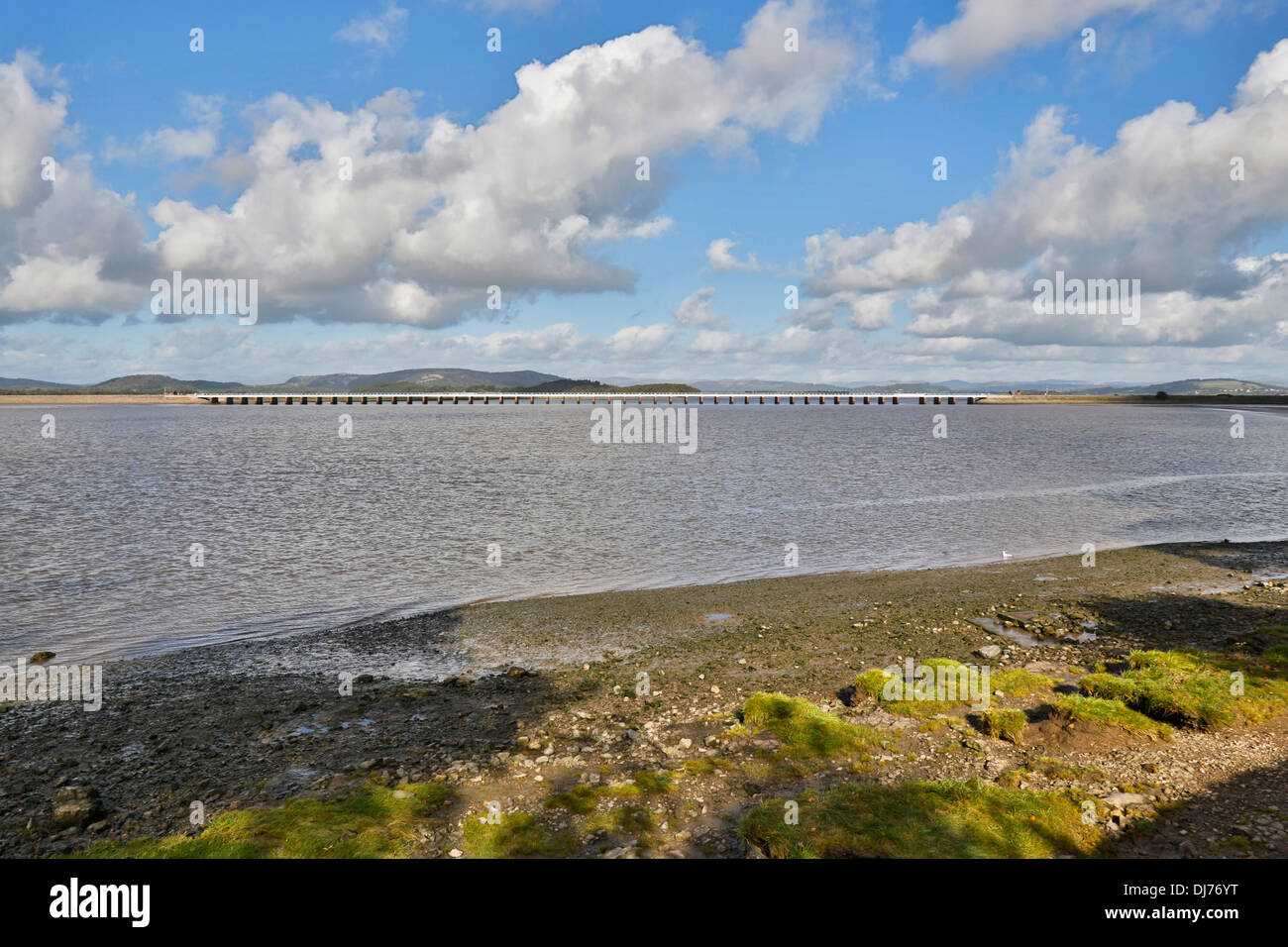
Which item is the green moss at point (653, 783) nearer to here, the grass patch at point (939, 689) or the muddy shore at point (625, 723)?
the muddy shore at point (625, 723)

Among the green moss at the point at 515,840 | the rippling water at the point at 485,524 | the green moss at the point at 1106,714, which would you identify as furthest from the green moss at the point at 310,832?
the rippling water at the point at 485,524

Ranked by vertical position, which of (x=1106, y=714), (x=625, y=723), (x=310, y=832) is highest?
(x=1106, y=714)

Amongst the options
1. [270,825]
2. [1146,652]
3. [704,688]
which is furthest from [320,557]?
[1146,652]

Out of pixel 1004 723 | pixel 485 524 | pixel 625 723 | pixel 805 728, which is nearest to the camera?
pixel 1004 723

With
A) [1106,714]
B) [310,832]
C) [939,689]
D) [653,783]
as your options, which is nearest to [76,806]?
[310,832]

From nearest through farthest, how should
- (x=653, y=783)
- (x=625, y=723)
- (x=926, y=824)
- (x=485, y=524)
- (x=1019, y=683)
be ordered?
(x=926, y=824), (x=653, y=783), (x=625, y=723), (x=1019, y=683), (x=485, y=524)

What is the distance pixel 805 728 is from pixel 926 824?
3.23 m

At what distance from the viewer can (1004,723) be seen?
11.7 metres

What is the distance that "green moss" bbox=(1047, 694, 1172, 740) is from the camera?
11422 millimetres

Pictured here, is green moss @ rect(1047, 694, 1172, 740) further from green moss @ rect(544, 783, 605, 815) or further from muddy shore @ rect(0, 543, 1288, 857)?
green moss @ rect(544, 783, 605, 815)

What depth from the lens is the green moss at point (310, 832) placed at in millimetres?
8406

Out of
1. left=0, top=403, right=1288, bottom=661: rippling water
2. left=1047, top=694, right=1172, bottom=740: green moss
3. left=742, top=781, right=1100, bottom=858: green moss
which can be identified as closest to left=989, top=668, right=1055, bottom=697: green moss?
left=1047, top=694, right=1172, bottom=740: green moss

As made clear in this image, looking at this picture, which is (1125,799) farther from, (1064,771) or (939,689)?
(939,689)

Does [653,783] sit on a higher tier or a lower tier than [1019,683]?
lower
